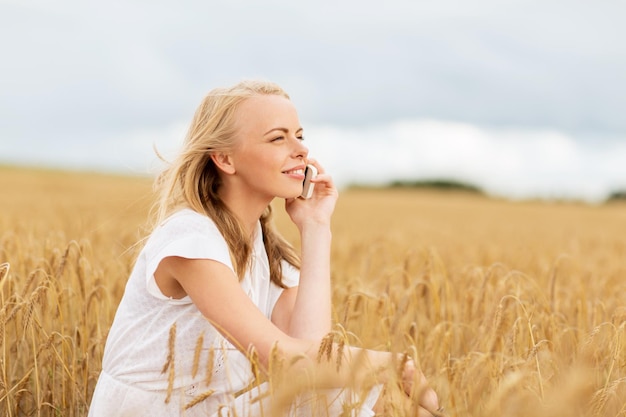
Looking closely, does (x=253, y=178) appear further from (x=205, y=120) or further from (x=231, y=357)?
(x=231, y=357)

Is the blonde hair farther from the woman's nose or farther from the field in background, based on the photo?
the field in background

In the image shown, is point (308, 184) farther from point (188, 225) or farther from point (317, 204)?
point (188, 225)

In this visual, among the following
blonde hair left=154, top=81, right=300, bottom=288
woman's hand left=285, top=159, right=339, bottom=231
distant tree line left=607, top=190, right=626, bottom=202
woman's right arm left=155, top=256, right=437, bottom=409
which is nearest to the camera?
woman's right arm left=155, top=256, right=437, bottom=409

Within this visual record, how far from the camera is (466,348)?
123 inches

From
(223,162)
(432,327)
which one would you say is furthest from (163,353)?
(432,327)

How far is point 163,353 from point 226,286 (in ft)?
1.04

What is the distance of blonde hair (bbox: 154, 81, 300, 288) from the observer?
7.20 ft

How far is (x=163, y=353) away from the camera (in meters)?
2.05

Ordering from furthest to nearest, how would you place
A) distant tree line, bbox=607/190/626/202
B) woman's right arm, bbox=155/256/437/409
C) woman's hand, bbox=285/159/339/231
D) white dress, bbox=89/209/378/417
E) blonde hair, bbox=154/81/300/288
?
distant tree line, bbox=607/190/626/202 → woman's hand, bbox=285/159/339/231 → blonde hair, bbox=154/81/300/288 → white dress, bbox=89/209/378/417 → woman's right arm, bbox=155/256/437/409

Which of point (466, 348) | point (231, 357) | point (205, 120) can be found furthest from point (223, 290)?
point (466, 348)

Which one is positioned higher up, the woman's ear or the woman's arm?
the woman's ear

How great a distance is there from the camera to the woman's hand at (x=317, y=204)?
238cm

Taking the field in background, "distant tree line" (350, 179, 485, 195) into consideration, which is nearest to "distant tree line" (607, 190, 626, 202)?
"distant tree line" (350, 179, 485, 195)

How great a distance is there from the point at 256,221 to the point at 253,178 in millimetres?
225
